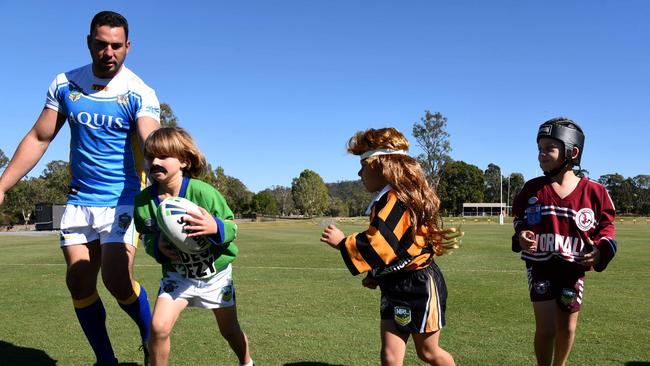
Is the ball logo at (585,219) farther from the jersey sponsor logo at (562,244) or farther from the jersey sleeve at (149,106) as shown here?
the jersey sleeve at (149,106)

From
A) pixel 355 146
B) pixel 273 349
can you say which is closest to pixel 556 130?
pixel 355 146

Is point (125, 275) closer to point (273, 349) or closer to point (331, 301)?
point (273, 349)

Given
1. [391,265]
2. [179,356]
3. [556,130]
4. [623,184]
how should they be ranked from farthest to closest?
[623,184] → [179,356] → [556,130] → [391,265]

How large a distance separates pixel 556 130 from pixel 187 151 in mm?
2692

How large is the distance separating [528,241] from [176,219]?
2.48 meters

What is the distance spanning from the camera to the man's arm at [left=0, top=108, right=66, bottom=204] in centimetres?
422

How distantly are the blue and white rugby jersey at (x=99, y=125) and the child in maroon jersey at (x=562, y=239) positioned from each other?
307cm

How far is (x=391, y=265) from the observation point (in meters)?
3.26

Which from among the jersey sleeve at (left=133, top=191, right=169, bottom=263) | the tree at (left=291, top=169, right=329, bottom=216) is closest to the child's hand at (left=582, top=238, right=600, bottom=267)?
the jersey sleeve at (left=133, top=191, right=169, bottom=263)

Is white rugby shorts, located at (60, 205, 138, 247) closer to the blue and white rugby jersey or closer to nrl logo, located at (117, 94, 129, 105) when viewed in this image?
the blue and white rugby jersey

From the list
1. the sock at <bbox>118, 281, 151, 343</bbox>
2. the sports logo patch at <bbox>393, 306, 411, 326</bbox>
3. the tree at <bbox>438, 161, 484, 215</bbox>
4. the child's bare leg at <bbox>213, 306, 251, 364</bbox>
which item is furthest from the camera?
the tree at <bbox>438, 161, 484, 215</bbox>

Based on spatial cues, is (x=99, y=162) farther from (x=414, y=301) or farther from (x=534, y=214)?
(x=534, y=214)

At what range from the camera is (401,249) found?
10.6 ft

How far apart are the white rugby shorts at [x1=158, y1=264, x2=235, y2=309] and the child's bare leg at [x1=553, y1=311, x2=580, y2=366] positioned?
2.45 meters
